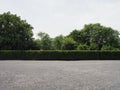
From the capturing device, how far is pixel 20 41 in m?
46.0

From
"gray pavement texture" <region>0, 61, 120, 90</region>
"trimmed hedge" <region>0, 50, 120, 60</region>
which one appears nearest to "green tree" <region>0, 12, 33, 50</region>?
"trimmed hedge" <region>0, 50, 120, 60</region>

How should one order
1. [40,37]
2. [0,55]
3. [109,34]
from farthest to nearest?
[40,37]
[109,34]
[0,55]

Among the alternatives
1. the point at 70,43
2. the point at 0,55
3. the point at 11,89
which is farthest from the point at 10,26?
the point at 11,89

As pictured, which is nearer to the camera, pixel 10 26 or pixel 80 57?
pixel 80 57

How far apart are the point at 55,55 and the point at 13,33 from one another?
43.8 ft

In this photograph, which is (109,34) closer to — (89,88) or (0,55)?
(0,55)

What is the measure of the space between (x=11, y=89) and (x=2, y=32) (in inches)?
1572

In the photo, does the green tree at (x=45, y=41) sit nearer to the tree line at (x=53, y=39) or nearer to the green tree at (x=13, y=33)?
the tree line at (x=53, y=39)

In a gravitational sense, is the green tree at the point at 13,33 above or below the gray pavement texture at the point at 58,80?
above

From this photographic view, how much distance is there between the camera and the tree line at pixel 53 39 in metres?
45.8

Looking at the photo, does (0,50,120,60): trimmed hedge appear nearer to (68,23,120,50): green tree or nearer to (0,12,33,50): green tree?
(0,12,33,50): green tree

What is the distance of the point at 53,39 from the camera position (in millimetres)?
76438

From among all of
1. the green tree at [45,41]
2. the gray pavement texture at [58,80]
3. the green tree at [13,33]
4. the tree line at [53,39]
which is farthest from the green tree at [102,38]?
the gray pavement texture at [58,80]

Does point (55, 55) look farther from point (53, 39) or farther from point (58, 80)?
point (53, 39)
